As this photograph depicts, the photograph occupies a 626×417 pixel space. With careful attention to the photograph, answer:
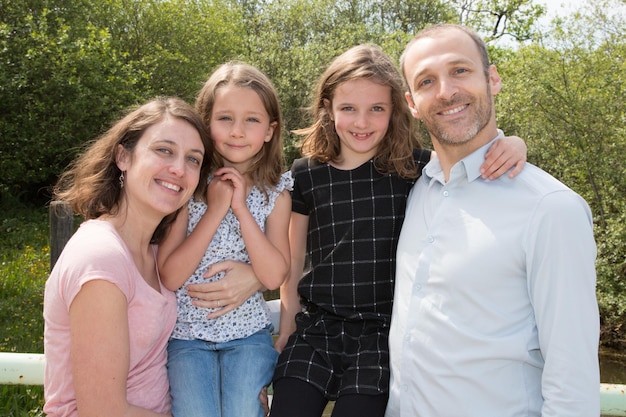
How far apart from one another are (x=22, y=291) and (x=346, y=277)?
7.12 meters

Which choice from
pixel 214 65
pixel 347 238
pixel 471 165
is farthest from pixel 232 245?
pixel 214 65

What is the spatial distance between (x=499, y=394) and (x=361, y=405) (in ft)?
1.87

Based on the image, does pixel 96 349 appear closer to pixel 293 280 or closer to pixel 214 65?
pixel 293 280

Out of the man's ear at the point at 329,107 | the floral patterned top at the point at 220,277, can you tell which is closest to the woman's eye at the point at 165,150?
the floral patterned top at the point at 220,277

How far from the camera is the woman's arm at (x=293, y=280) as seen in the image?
302 cm

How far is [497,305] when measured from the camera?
7.21 ft

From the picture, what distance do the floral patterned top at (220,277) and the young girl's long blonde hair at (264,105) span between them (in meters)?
0.06

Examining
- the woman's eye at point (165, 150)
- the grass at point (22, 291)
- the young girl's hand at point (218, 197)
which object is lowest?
the grass at point (22, 291)

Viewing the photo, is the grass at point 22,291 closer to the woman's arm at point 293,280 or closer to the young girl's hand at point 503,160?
the woman's arm at point 293,280

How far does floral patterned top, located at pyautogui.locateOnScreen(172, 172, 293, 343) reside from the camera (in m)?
2.78

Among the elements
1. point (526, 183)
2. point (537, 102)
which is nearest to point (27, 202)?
point (537, 102)

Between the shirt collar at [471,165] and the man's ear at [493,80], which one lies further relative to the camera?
the man's ear at [493,80]

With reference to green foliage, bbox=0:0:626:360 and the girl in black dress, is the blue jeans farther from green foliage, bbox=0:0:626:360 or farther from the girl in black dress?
green foliage, bbox=0:0:626:360

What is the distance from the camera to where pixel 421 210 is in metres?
2.57
